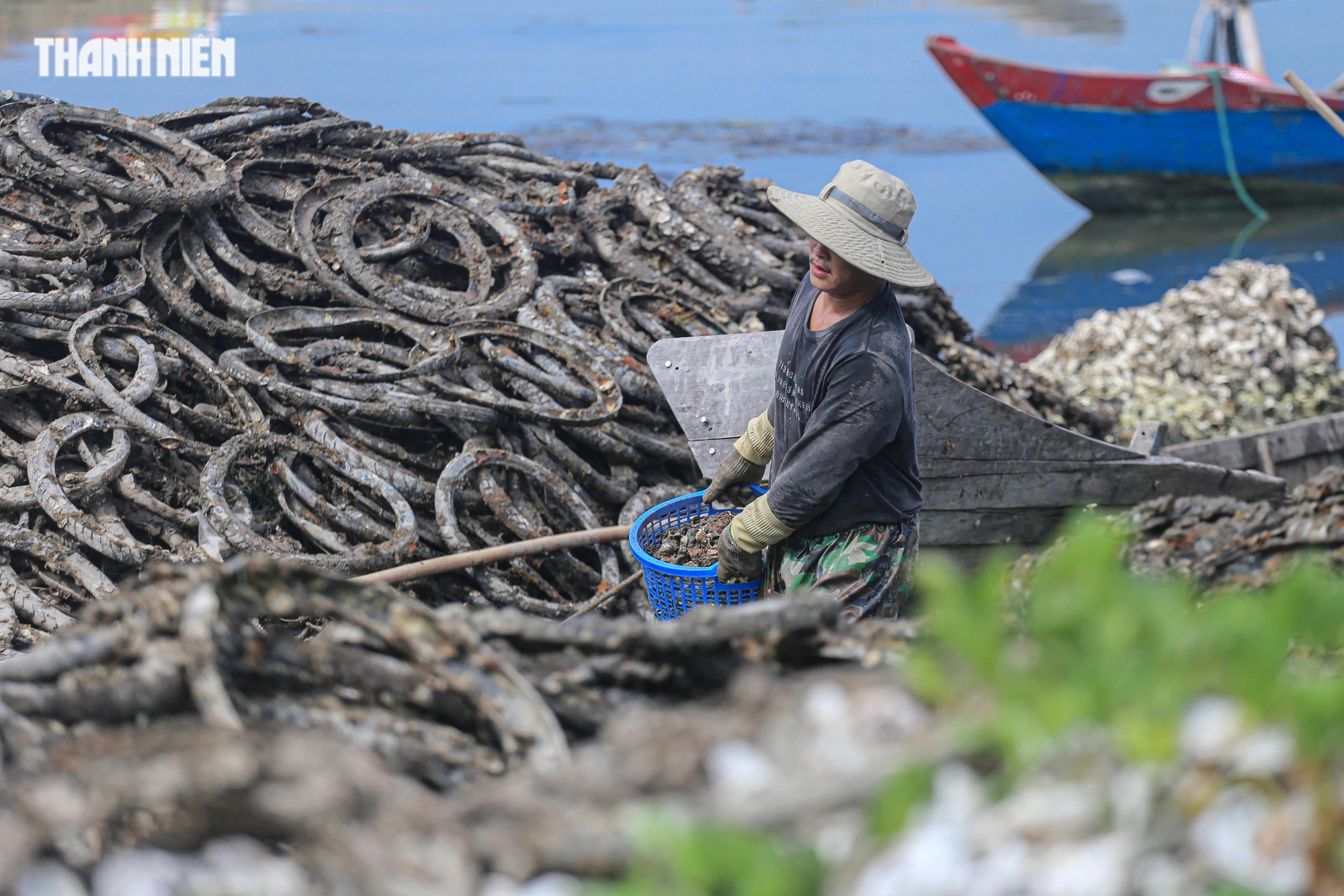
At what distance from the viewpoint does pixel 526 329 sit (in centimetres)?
491

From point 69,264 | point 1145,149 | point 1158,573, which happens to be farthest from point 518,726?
point 1145,149

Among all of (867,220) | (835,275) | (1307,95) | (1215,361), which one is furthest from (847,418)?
(1215,361)

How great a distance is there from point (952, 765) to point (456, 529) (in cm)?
346

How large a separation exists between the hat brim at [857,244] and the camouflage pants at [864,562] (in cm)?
76

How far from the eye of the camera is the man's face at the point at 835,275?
2863 millimetres

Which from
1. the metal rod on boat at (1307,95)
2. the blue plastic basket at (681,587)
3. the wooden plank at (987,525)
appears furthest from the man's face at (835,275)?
the metal rod on boat at (1307,95)

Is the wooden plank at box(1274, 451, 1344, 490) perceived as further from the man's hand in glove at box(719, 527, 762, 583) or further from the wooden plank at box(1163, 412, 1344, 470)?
the man's hand in glove at box(719, 527, 762, 583)

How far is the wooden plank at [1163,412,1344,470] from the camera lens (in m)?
5.71

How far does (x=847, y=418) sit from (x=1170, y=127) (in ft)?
43.2

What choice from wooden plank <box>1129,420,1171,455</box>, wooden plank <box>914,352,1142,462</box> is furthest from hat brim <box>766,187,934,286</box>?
wooden plank <box>1129,420,1171,455</box>

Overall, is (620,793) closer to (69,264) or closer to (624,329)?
(624,329)

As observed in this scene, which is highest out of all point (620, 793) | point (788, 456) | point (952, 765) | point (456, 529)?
point (952, 765)

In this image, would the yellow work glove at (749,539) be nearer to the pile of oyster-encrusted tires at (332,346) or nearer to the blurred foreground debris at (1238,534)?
the blurred foreground debris at (1238,534)

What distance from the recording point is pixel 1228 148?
13523mm
